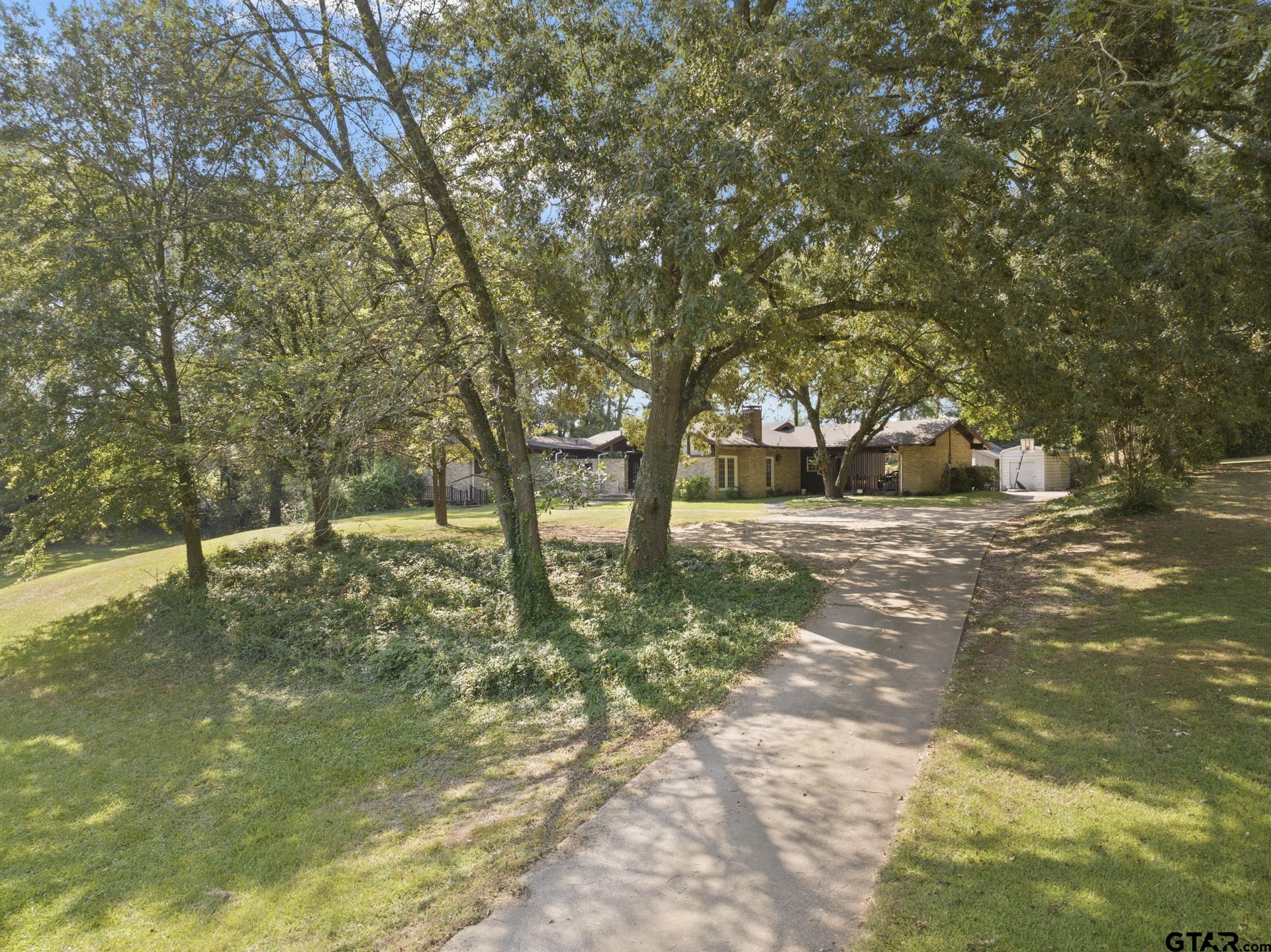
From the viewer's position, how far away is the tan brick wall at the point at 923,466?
33.5 metres

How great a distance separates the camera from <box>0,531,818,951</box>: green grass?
15.7 feet

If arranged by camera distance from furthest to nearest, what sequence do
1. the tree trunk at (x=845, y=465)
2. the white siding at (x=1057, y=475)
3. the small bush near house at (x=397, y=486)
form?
the white siding at (x=1057, y=475) → the tree trunk at (x=845, y=465) → the small bush near house at (x=397, y=486)

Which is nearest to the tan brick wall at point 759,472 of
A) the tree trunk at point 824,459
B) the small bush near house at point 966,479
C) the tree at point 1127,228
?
the tree trunk at point 824,459

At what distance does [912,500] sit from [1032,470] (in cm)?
Result: 685

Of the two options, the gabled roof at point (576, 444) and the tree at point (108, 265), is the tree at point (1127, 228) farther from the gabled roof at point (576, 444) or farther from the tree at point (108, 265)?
the gabled roof at point (576, 444)

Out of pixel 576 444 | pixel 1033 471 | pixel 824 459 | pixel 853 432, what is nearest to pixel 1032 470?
pixel 1033 471

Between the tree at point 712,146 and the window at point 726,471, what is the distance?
2242 cm

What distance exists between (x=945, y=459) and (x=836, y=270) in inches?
928

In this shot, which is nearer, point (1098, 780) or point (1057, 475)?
point (1098, 780)

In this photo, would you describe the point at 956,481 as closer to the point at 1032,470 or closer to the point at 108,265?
the point at 1032,470

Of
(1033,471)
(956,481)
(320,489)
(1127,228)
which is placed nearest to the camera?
(1127,228)

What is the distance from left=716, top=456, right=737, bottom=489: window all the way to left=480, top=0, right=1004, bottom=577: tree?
73.6 feet

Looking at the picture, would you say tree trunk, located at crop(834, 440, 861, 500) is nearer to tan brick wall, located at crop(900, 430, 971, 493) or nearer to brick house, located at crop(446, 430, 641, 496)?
tan brick wall, located at crop(900, 430, 971, 493)

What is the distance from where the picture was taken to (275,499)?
26.3 meters
